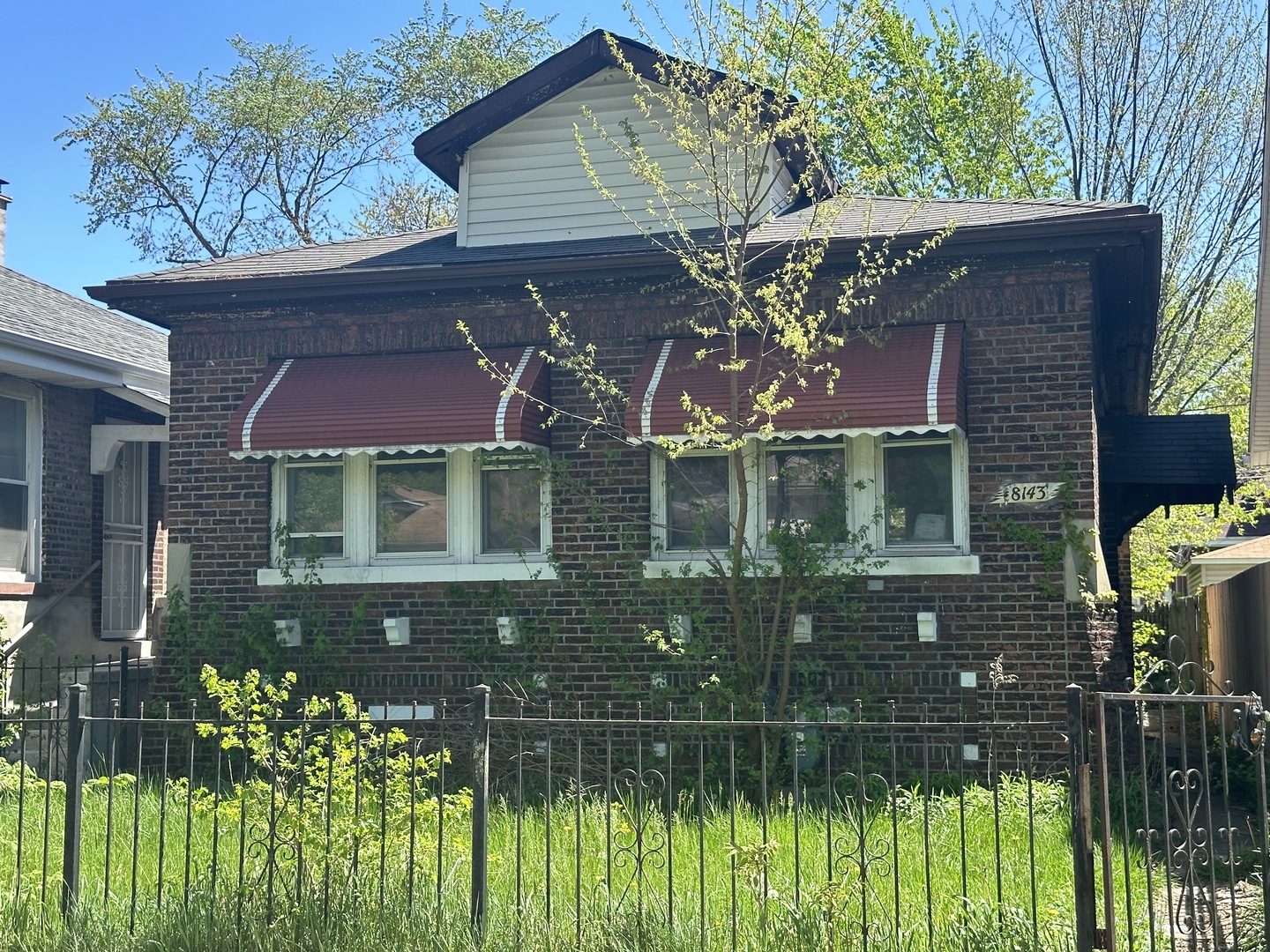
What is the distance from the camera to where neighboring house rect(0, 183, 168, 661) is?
13.6 meters

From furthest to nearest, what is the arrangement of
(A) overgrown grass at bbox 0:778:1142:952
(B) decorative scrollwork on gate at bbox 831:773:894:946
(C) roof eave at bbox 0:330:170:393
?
(C) roof eave at bbox 0:330:170:393, (A) overgrown grass at bbox 0:778:1142:952, (B) decorative scrollwork on gate at bbox 831:773:894:946

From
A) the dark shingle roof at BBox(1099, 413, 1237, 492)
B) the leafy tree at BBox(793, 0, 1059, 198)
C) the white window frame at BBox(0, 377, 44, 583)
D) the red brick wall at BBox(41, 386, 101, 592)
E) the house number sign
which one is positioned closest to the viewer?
the house number sign

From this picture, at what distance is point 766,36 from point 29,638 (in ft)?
31.2

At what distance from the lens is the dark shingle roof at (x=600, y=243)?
1005 cm

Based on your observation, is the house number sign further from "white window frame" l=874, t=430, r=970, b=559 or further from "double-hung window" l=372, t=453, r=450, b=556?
"double-hung window" l=372, t=453, r=450, b=556

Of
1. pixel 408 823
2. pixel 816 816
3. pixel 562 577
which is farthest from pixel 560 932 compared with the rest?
pixel 562 577

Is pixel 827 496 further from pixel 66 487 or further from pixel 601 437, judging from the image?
pixel 66 487

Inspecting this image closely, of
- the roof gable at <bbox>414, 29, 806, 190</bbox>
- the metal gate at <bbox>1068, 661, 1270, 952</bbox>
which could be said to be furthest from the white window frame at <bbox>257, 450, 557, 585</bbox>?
the metal gate at <bbox>1068, 661, 1270, 952</bbox>

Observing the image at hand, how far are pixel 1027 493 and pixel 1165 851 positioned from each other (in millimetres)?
3871

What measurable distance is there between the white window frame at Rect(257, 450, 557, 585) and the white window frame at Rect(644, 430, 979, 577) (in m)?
0.91

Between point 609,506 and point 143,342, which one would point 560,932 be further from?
point 143,342

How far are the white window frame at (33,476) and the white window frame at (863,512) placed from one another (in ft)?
23.3

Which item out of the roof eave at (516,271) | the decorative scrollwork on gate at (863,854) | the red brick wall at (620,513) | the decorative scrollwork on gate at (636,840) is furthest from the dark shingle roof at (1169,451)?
the decorative scrollwork on gate at (636,840)

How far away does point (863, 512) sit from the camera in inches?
401
